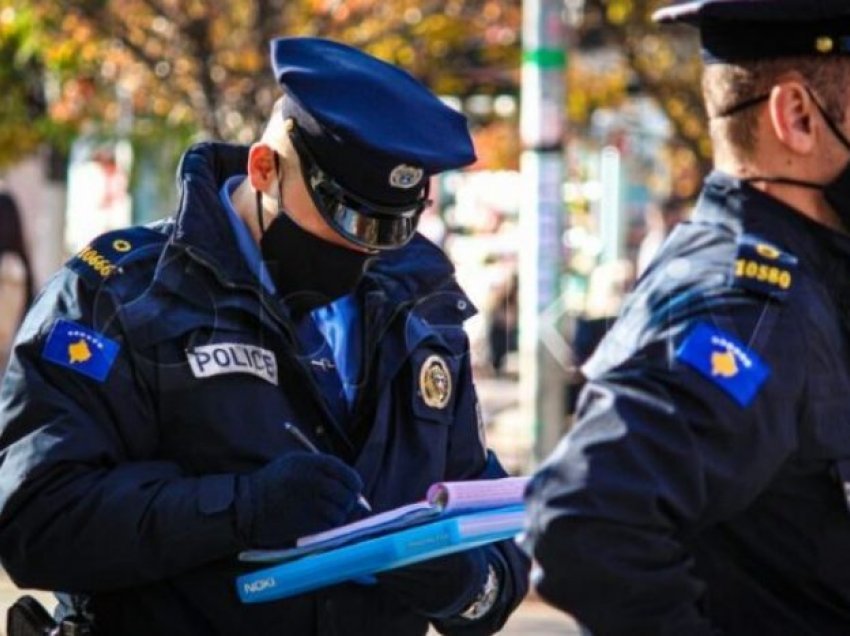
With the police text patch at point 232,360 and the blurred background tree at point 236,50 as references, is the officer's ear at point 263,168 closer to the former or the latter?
the police text patch at point 232,360

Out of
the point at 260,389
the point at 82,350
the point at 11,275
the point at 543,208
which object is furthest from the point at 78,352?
the point at 11,275

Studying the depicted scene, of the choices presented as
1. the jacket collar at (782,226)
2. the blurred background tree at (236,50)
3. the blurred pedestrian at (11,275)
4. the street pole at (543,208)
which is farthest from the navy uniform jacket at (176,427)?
the blurred background tree at (236,50)

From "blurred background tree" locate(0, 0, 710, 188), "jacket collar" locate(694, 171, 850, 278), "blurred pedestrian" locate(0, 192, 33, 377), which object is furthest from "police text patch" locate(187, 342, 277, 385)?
"blurred background tree" locate(0, 0, 710, 188)

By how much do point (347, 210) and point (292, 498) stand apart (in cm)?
51

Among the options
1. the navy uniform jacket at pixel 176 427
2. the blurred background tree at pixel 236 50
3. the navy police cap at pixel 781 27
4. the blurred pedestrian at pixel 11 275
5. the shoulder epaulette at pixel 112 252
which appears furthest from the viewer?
the blurred background tree at pixel 236 50

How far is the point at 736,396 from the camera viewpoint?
2617mm

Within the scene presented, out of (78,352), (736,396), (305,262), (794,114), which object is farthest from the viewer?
(305,262)

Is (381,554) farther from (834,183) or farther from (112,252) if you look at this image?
(834,183)

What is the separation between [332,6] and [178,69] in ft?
3.29

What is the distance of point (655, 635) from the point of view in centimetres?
267

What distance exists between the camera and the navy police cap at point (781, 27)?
276 centimetres

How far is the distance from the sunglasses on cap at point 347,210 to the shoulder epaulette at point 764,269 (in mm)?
981

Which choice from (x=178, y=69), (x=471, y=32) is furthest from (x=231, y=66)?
(x=471, y=32)

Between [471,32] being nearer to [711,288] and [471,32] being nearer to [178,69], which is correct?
[178,69]
